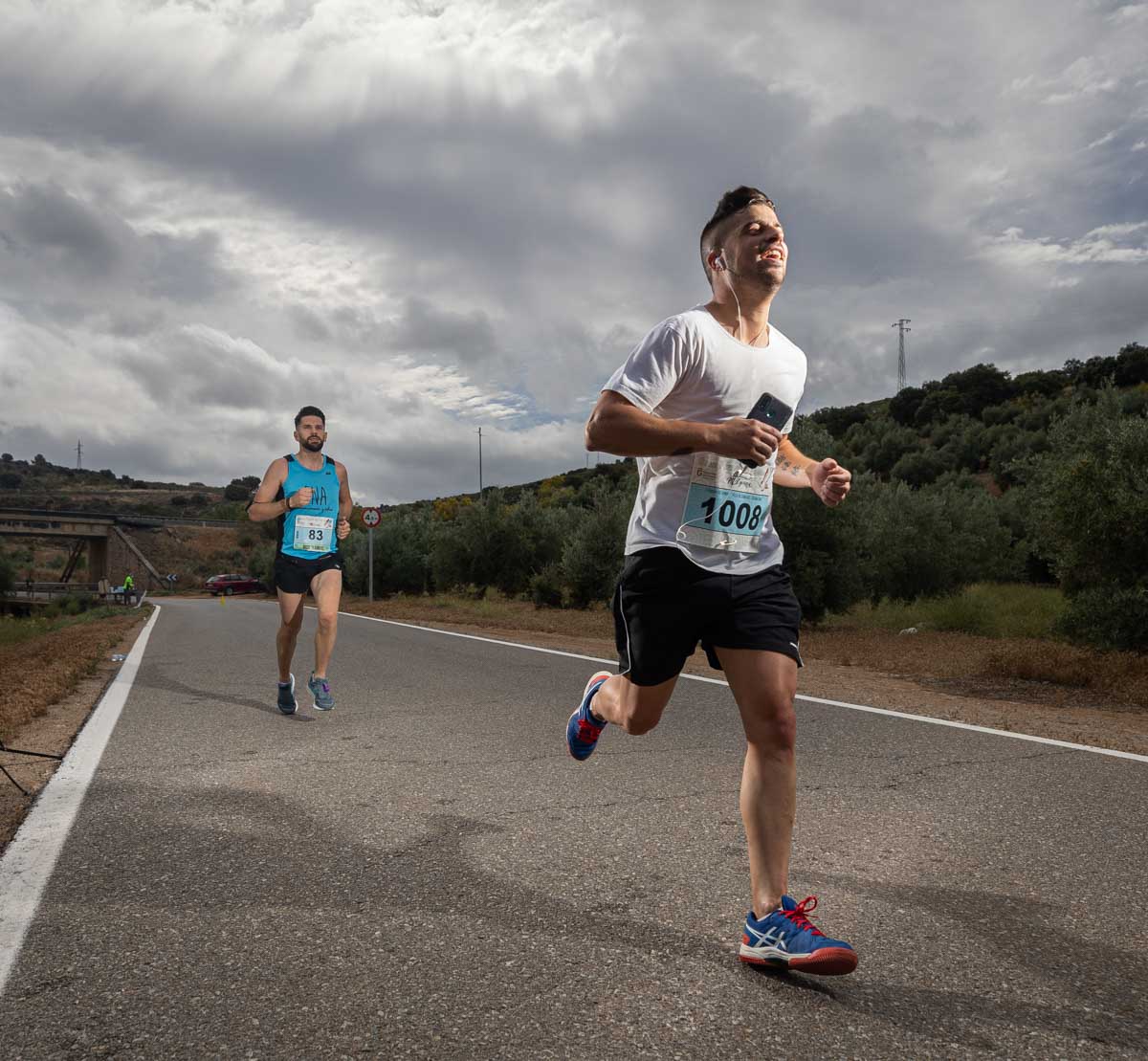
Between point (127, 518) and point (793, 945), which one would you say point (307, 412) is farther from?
point (127, 518)

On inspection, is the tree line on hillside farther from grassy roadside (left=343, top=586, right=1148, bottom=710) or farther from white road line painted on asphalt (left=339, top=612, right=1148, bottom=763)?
white road line painted on asphalt (left=339, top=612, right=1148, bottom=763)

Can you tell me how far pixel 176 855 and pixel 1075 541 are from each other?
37.2ft

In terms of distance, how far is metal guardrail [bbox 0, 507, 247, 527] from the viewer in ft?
283

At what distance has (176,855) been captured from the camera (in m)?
3.82

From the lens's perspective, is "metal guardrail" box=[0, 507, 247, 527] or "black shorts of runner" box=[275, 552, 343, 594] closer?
"black shorts of runner" box=[275, 552, 343, 594]

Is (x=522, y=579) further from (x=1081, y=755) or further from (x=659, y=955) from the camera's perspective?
(x=659, y=955)

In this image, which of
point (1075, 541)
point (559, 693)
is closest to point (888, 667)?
point (1075, 541)

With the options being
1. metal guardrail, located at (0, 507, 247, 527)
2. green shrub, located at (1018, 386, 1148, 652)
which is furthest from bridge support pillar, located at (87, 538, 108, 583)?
green shrub, located at (1018, 386, 1148, 652)

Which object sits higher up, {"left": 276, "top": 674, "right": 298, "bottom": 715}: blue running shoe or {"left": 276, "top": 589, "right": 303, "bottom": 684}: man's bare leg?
{"left": 276, "top": 589, "right": 303, "bottom": 684}: man's bare leg

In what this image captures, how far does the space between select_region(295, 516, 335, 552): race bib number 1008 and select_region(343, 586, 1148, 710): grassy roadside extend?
589 cm

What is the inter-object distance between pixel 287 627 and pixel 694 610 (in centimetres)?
508

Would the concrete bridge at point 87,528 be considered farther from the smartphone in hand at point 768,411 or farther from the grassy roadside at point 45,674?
the smartphone in hand at point 768,411

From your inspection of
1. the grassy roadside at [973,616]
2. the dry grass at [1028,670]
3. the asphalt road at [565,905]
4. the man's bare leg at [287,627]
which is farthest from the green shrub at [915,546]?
the asphalt road at [565,905]

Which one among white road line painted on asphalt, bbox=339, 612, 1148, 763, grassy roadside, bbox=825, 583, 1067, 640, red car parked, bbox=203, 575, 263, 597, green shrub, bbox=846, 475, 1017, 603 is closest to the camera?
white road line painted on asphalt, bbox=339, 612, 1148, 763
